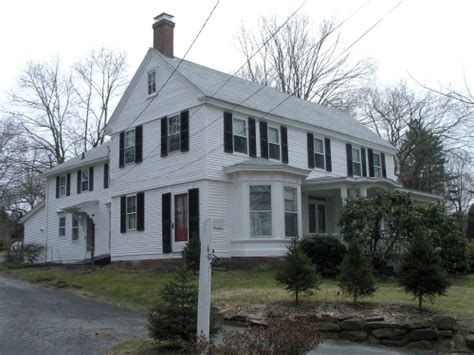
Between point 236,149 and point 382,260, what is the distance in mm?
7085

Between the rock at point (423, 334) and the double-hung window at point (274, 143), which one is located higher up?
the double-hung window at point (274, 143)

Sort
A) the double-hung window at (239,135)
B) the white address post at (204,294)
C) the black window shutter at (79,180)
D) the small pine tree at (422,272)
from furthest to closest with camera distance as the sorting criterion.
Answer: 1. the black window shutter at (79,180)
2. the double-hung window at (239,135)
3. the small pine tree at (422,272)
4. the white address post at (204,294)

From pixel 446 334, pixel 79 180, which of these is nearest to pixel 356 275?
pixel 446 334

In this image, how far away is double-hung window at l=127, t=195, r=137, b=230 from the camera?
76.1 feet

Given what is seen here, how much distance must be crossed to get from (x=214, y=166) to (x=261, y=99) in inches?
213

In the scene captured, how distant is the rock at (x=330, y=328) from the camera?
10.4m

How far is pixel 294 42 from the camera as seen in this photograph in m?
45.0

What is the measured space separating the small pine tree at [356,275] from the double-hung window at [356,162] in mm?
16545

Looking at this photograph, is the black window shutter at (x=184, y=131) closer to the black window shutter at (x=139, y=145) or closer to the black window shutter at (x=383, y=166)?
the black window shutter at (x=139, y=145)

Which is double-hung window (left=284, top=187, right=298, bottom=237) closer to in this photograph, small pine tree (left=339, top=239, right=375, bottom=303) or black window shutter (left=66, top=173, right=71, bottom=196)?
small pine tree (left=339, top=239, right=375, bottom=303)

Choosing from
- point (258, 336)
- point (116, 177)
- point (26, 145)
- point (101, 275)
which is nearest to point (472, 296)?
point (258, 336)

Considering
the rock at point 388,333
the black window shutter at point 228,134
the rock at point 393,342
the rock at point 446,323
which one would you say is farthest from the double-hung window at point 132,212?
the rock at point 446,323

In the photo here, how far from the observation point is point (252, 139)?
2192 cm

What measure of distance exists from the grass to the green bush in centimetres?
149
